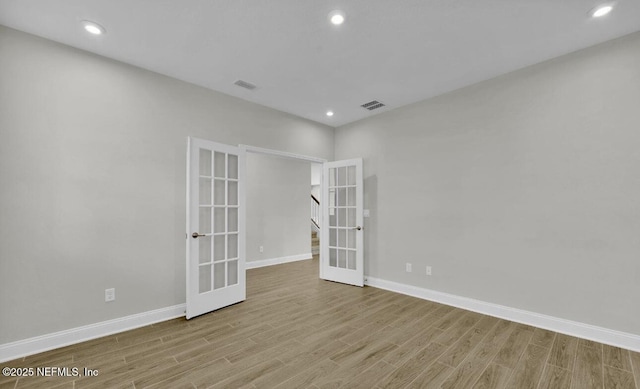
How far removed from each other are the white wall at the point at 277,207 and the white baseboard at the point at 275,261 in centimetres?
6

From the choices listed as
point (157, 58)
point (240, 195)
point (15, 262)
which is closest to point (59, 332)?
point (15, 262)

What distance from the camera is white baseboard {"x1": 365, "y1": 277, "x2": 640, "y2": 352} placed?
2.53 metres

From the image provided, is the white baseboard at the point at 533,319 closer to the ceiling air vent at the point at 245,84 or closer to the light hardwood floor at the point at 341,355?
the light hardwood floor at the point at 341,355

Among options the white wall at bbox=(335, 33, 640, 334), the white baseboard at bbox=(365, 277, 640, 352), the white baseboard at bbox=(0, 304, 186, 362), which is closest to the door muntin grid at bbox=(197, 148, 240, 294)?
the white baseboard at bbox=(0, 304, 186, 362)

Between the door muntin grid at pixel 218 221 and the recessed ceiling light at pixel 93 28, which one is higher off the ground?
the recessed ceiling light at pixel 93 28

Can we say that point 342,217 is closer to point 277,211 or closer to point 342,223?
point 342,223

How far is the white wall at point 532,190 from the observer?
2.59m

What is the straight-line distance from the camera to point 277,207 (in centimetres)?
656

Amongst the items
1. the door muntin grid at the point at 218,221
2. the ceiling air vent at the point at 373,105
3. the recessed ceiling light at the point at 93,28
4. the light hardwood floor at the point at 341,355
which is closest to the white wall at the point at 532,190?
the ceiling air vent at the point at 373,105

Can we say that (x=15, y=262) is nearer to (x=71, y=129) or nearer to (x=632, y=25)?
(x=71, y=129)

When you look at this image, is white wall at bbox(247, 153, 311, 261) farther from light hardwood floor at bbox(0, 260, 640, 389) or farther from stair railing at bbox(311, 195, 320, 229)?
light hardwood floor at bbox(0, 260, 640, 389)

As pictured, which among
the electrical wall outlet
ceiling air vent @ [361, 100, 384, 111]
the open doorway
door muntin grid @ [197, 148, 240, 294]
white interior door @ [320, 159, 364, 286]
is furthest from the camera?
the open doorway

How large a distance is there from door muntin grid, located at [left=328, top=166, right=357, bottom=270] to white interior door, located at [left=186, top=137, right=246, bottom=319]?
5.74ft

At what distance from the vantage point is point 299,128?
475cm
